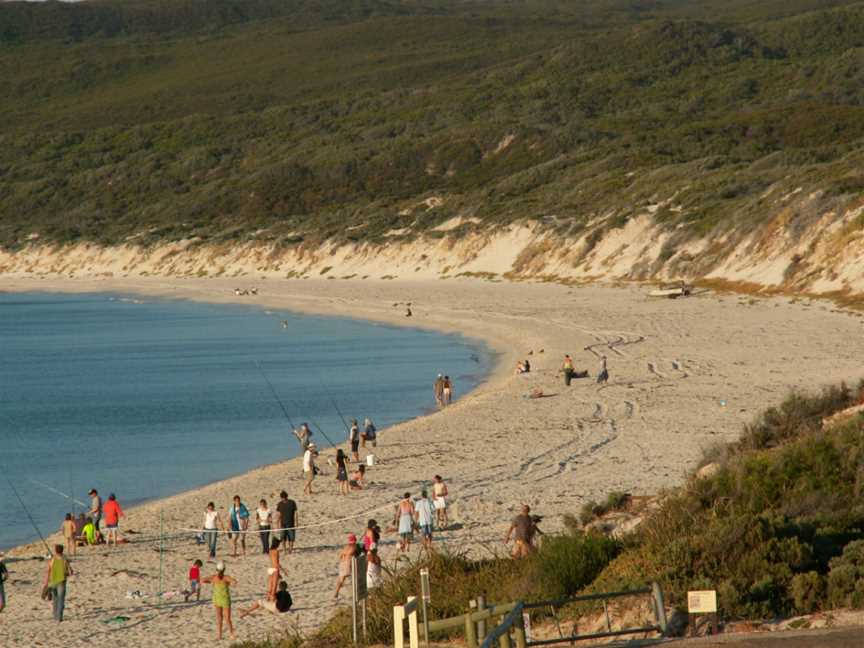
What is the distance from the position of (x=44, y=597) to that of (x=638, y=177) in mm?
62885

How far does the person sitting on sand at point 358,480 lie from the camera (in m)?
23.2

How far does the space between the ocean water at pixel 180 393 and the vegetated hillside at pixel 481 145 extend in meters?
13.9

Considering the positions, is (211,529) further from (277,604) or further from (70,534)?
(277,604)

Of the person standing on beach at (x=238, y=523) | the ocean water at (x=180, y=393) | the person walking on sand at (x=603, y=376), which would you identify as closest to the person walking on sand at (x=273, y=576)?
the person standing on beach at (x=238, y=523)

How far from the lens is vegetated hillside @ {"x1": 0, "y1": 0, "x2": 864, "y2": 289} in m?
64.2

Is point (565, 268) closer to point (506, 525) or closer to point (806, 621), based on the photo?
point (506, 525)

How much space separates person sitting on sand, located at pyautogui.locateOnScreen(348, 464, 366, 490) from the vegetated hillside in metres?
28.3

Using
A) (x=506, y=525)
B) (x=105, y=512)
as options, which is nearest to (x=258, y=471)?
(x=105, y=512)

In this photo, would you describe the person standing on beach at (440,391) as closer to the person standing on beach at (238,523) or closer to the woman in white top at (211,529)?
the person standing on beach at (238,523)

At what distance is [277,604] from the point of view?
15422 millimetres

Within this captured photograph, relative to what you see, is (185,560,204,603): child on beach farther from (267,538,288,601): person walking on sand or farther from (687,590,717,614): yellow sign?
(687,590,717,614): yellow sign

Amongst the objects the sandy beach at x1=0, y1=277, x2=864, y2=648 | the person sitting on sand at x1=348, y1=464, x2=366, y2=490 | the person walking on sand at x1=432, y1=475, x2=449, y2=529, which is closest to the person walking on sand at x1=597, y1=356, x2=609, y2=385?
the sandy beach at x1=0, y1=277, x2=864, y2=648

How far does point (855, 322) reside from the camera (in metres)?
39.8

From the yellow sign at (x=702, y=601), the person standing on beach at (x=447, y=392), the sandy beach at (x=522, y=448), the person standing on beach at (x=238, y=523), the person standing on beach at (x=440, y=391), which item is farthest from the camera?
the person standing on beach at (x=440, y=391)
